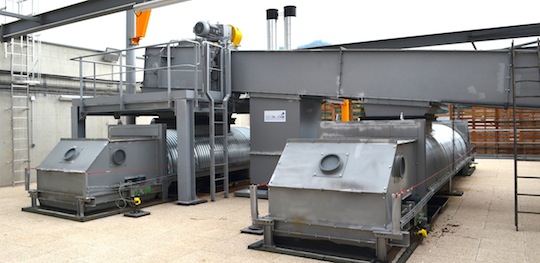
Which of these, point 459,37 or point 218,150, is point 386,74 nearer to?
point 459,37

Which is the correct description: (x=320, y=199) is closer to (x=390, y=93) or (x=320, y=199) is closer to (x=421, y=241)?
(x=421, y=241)

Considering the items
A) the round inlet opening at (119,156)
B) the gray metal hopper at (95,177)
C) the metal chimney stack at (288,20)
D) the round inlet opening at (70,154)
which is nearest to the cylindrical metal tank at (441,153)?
the metal chimney stack at (288,20)

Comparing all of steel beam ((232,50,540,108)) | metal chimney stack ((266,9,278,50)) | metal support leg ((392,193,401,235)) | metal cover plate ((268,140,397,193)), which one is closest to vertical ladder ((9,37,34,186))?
steel beam ((232,50,540,108))

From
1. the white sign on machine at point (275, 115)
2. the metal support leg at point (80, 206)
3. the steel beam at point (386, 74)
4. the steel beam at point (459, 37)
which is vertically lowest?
the metal support leg at point (80, 206)

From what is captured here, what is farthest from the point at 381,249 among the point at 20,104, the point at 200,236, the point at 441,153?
the point at 20,104

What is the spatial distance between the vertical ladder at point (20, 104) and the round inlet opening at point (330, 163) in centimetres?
977

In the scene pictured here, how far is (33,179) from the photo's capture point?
12758mm

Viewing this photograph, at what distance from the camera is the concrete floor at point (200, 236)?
530cm

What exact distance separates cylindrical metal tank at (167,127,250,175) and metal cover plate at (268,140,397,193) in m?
4.01

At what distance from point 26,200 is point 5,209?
3.45 ft

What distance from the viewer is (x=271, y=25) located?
1100cm

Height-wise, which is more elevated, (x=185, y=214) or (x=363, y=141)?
(x=363, y=141)

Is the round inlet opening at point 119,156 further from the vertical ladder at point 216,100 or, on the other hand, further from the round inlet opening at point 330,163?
the round inlet opening at point 330,163

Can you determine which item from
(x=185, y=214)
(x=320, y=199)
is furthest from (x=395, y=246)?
(x=185, y=214)
